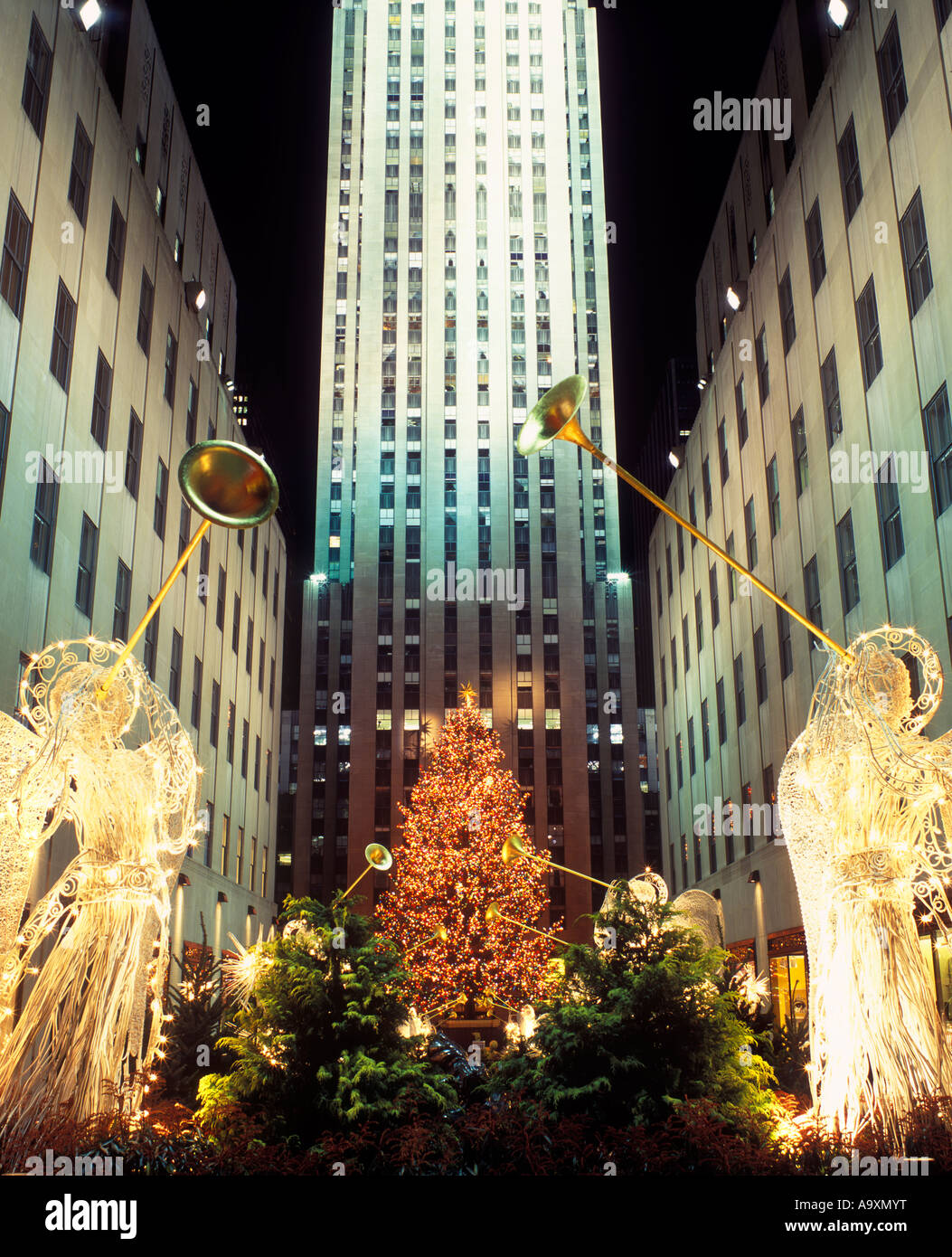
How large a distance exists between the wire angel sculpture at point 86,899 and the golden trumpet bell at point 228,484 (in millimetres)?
2683

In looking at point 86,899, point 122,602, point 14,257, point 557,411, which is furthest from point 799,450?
point 86,899

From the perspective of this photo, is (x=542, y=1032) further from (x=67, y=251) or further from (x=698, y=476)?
(x=698, y=476)

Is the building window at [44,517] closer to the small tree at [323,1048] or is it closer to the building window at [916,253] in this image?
the small tree at [323,1048]

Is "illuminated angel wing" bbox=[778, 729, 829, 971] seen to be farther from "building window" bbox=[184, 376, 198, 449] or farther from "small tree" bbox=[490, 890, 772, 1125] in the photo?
"building window" bbox=[184, 376, 198, 449]

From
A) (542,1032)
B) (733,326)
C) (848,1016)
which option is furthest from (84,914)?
(733,326)

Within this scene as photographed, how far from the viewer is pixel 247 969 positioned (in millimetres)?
12578

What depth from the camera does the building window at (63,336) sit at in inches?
836

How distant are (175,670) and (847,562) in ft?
64.5

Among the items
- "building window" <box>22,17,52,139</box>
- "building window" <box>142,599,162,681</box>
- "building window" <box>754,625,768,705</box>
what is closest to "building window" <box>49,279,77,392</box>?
"building window" <box>22,17,52,139</box>

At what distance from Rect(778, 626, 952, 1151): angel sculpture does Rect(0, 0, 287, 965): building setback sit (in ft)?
46.5

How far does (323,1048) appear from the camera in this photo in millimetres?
10094

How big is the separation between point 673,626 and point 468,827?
12746 mm

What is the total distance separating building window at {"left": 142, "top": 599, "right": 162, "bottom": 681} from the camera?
2819cm

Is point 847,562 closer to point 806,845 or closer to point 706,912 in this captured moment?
point 706,912
